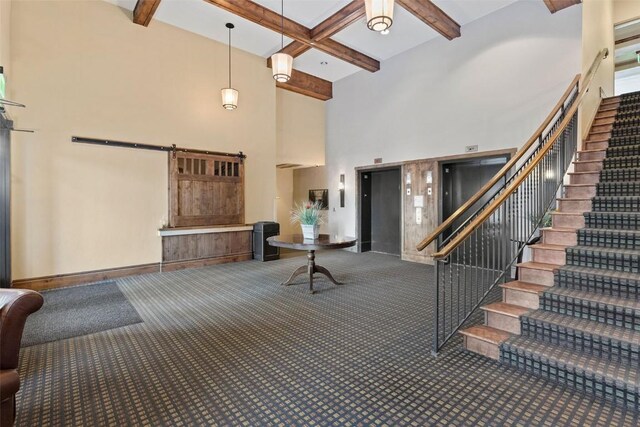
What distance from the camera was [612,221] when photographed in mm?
3057

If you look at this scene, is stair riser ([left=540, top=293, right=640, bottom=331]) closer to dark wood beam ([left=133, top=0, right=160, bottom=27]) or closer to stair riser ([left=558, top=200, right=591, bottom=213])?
stair riser ([left=558, top=200, right=591, bottom=213])

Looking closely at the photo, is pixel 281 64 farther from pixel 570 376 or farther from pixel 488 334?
pixel 570 376

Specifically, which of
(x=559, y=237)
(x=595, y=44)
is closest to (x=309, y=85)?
(x=595, y=44)

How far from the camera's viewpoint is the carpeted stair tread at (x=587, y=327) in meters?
2.12

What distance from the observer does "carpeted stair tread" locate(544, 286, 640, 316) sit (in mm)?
2264

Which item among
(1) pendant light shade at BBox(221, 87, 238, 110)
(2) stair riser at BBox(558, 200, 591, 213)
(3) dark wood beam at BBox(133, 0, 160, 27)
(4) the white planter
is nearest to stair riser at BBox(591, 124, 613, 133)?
(2) stair riser at BBox(558, 200, 591, 213)

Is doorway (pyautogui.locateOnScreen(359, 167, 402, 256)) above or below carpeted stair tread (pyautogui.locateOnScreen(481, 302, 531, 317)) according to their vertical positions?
Result: above

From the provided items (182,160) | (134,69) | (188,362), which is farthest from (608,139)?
(134,69)

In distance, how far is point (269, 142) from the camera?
7.44m

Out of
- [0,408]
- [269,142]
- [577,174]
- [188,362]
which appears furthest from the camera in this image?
[269,142]

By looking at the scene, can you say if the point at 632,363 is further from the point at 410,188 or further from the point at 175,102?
the point at 175,102

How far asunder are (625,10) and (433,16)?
349cm

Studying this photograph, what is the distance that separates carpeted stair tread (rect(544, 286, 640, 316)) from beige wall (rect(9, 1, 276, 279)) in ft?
19.7

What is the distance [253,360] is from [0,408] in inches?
57.6
